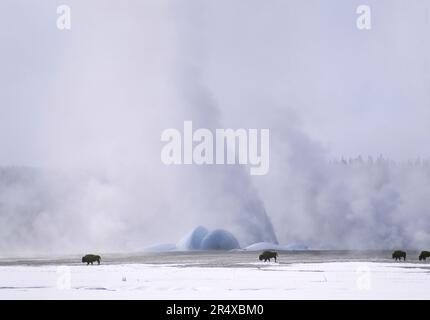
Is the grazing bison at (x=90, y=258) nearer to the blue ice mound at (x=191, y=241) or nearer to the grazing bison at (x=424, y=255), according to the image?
the blue ice mound at (x=191, y=241)

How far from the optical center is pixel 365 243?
13266 mm

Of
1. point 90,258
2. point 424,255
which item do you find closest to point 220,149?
point 90,258

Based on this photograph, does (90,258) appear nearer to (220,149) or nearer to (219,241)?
(219,241)

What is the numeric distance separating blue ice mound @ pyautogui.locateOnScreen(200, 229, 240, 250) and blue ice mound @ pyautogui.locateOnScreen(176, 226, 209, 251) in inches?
4.3

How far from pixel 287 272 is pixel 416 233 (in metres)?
2.59

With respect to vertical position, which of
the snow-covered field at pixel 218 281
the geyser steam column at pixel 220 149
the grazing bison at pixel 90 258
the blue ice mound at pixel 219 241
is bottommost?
the snow-covered field at pixel 218 281

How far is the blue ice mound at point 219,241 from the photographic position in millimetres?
13172

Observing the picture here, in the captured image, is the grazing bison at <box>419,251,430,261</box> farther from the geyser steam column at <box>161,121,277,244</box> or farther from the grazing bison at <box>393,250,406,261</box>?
the geyser steam column at <box>161,121,277,244</box>

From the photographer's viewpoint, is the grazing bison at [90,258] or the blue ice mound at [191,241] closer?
the grazing bison at [90,258]

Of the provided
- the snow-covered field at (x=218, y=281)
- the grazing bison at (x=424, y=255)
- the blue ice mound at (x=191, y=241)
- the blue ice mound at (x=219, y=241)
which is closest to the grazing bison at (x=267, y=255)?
the snow-covered field at (x=218, y=281)

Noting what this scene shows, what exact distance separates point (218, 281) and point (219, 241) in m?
1.25

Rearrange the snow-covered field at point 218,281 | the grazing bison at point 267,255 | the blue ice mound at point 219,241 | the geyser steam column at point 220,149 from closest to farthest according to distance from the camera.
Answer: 1. the snow-covered field at point 218,281
2. the geyser steam column at point 220,149
3. the blue ice mound at point 219,241
4. the grazing bison at point 267,255

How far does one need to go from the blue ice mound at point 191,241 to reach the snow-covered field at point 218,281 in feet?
1.41

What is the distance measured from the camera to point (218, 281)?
12477 millimetres
